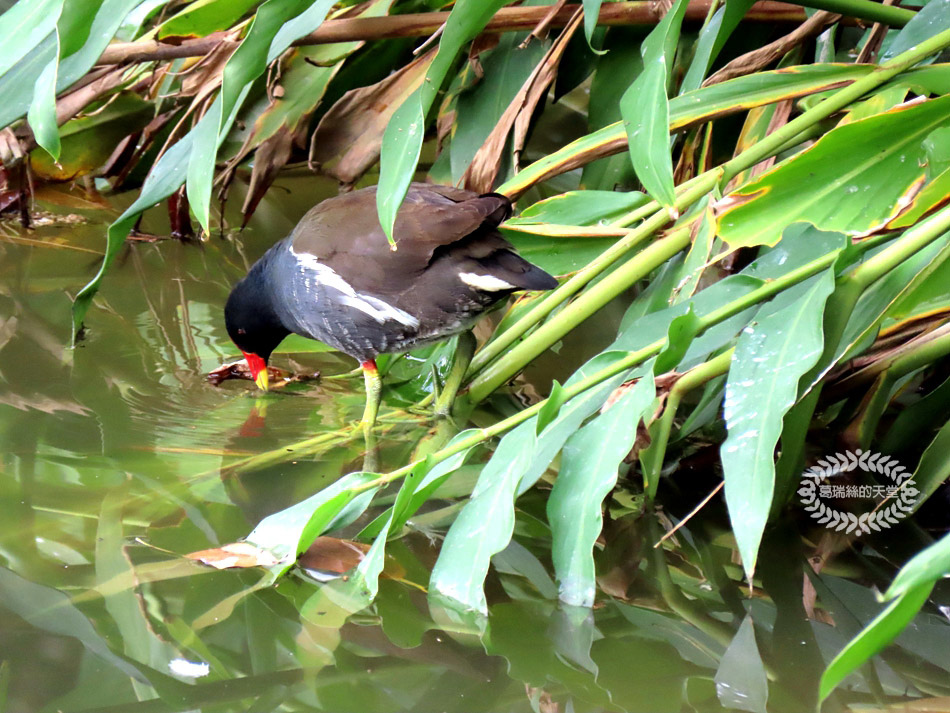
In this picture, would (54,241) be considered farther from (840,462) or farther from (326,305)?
(840,462)

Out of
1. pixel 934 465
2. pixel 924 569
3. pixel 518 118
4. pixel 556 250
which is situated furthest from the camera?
pixel 518 118

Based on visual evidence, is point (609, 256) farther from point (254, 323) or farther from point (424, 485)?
point (254, 323)

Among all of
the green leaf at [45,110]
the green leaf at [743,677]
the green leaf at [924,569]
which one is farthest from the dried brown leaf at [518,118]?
the green leaf at [924,569]

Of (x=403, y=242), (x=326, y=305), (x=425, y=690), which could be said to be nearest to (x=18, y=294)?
(x=326, y=305)

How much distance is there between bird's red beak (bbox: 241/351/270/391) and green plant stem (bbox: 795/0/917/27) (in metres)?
1.60

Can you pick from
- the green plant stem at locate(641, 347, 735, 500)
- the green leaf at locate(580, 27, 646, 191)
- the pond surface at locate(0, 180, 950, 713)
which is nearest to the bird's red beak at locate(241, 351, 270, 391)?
the pond surface at locate(0, 180, 950, 713)

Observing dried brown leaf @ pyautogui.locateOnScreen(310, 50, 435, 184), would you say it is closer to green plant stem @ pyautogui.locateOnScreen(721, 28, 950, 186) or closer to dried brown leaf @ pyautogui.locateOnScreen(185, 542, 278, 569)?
green plant stem @ pyautogui.locateOnScreen(721, 28, 950, 186)

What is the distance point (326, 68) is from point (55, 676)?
2.16 metres

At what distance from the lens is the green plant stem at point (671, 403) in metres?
1.73

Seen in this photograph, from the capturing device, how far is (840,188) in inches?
66.1

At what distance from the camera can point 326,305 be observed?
2359mm

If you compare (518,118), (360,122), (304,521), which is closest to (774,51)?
(518,118)

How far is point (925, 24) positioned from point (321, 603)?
5.48 ft

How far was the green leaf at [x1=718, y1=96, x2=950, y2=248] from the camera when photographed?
1.66 m
